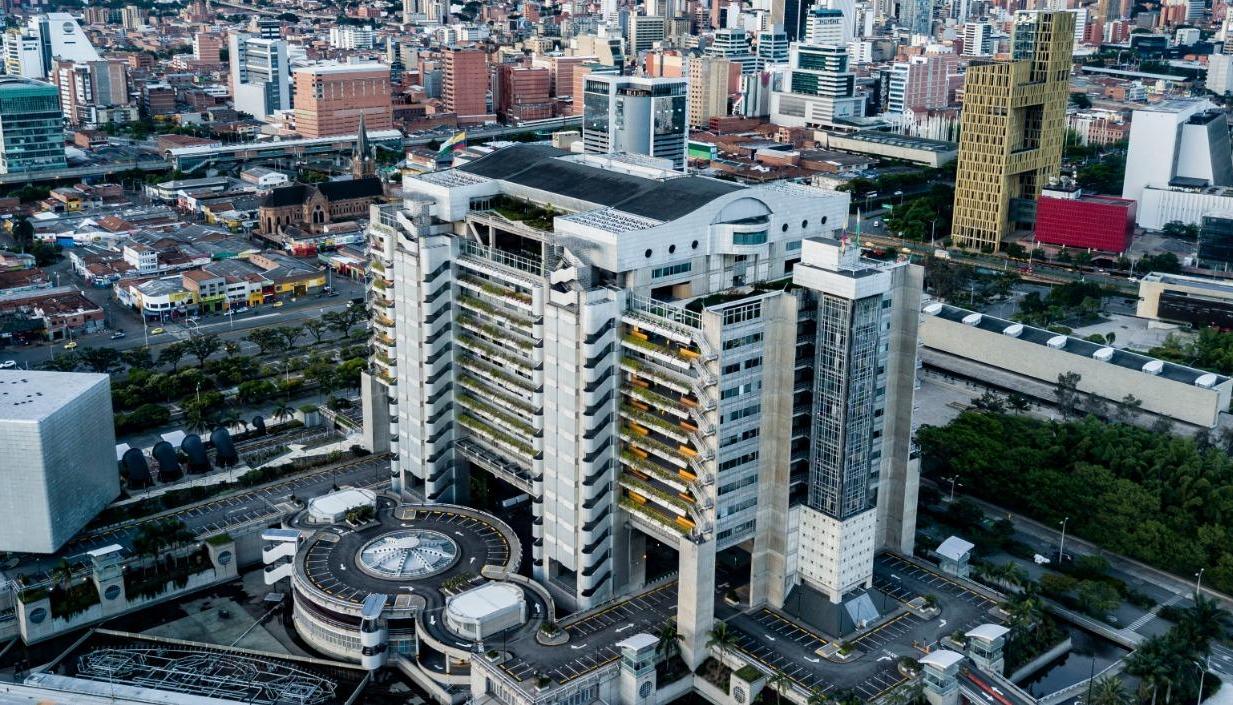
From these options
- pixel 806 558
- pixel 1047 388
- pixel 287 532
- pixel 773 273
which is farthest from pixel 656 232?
pixel 1047 388

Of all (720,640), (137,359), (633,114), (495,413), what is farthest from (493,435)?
(633,114)

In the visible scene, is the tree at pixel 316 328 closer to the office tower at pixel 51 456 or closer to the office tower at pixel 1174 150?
the office tower at pixel 51 456

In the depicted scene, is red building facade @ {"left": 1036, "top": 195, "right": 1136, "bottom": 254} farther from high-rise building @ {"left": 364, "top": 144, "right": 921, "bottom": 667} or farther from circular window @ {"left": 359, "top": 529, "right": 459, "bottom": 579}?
circular window @ {"left": 359, "top": 529, "right": 459, "bottom": 579}

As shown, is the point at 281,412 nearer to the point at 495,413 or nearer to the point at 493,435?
the point at 493,435

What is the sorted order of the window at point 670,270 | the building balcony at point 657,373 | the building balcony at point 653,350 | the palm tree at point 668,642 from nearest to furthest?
the palm tree at point 668,642 → the building balcony at point 653,350 → the building balcony at point 657,373 → the window at point 670,270

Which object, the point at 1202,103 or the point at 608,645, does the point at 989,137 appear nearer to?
the point at 1202,103

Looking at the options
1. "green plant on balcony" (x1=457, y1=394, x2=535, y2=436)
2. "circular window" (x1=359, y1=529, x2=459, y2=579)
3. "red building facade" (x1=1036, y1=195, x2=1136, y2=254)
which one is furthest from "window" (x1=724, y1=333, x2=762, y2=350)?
"red building facade" (x1=1036, y1=195, x2=1136, y2=254)

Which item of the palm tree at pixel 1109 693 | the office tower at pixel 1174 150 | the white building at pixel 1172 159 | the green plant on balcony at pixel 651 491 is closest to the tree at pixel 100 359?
the green plant on balcony at pixel 651 491

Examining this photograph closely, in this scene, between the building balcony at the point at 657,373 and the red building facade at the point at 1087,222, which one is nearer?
the building balcony at the point at 657,373
